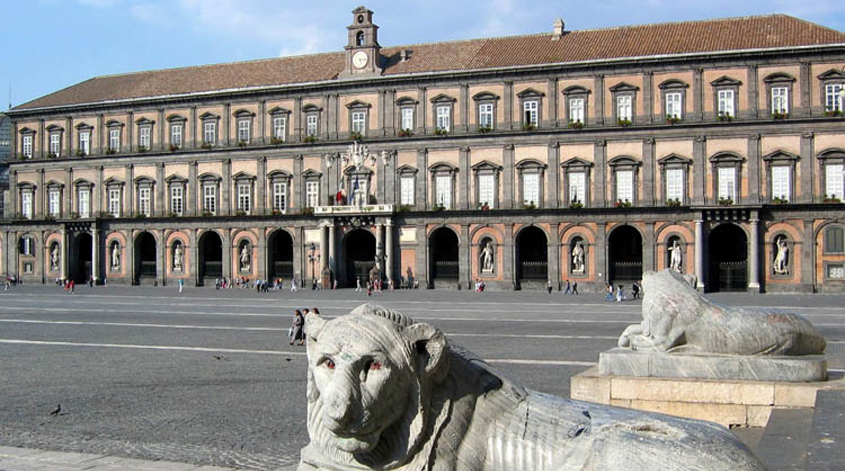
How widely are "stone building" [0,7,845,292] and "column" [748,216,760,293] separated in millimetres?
121

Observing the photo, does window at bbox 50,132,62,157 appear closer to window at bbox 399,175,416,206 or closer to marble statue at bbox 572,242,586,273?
window at bbox 399,175,416,206

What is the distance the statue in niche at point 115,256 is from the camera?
6669 centimetres

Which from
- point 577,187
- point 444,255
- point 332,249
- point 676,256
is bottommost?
point 676,256

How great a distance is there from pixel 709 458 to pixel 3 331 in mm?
26200

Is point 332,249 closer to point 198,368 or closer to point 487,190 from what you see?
point 487,190

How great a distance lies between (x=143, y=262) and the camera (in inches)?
2645

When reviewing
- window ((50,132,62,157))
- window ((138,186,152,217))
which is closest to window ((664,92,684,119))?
window ((138,186,152,217))

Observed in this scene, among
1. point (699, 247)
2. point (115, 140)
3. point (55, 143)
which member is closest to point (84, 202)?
point (115, 140)

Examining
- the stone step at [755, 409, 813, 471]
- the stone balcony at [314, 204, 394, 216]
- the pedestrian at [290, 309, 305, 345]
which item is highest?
the stone balcony at [314, 204, 394, 216]

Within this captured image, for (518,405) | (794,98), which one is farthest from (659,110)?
(518,405)

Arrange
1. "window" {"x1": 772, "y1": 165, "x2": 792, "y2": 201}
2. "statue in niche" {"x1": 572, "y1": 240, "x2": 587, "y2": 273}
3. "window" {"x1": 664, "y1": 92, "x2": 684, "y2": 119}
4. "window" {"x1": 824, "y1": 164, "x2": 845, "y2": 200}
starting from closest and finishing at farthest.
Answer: "window" {"x1": 824, "y1": 164, "x2": 845, "y2": 200}, "window" {"x1": 772, "y1": 165, "x2": 792, "y2": 201}, "window" {"x1": 664, "y1": 92, "x2": 684, "y2": 119}, "statue in niche" {"x1": 572, "y1": 240, "x2": 587, "y2": 273}

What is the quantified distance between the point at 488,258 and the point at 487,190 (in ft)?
14.0

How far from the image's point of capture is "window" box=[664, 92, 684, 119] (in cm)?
5250

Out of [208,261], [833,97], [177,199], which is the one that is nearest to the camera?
[833,97]
